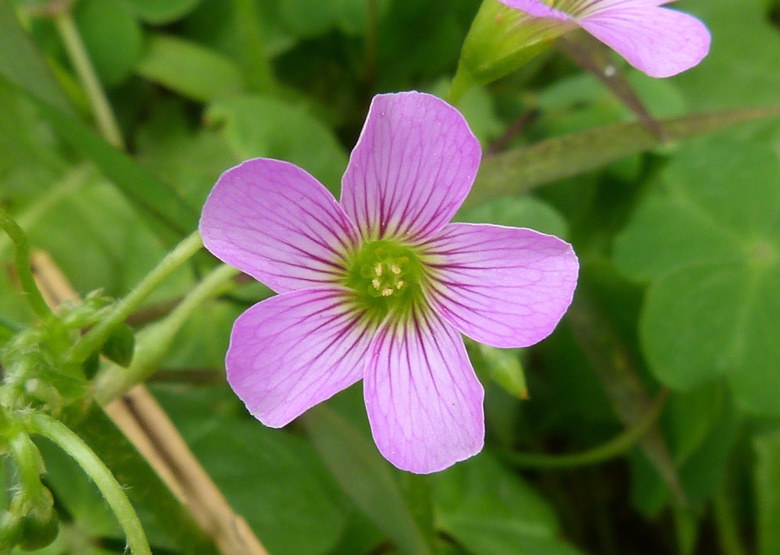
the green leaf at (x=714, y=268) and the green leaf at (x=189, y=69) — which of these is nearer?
the green leaf at (x=714, y=268)

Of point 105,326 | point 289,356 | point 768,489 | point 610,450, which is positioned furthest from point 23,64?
point 768,489

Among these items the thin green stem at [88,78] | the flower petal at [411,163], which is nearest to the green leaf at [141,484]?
the flower petal at [411,163]

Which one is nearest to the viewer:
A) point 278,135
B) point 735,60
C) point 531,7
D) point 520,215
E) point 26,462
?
point 26,462

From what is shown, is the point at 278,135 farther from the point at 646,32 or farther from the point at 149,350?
the point at 646,32

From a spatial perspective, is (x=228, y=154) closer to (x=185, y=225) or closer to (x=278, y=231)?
(x=185, y=225)

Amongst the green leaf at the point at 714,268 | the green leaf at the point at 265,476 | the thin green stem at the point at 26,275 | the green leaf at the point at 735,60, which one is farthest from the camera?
the green leaf at the point at 735,60

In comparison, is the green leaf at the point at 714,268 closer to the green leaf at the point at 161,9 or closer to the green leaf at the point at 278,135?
the green leaf at the point at 278,135

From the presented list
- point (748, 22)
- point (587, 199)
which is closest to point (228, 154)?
point (587, 199)
